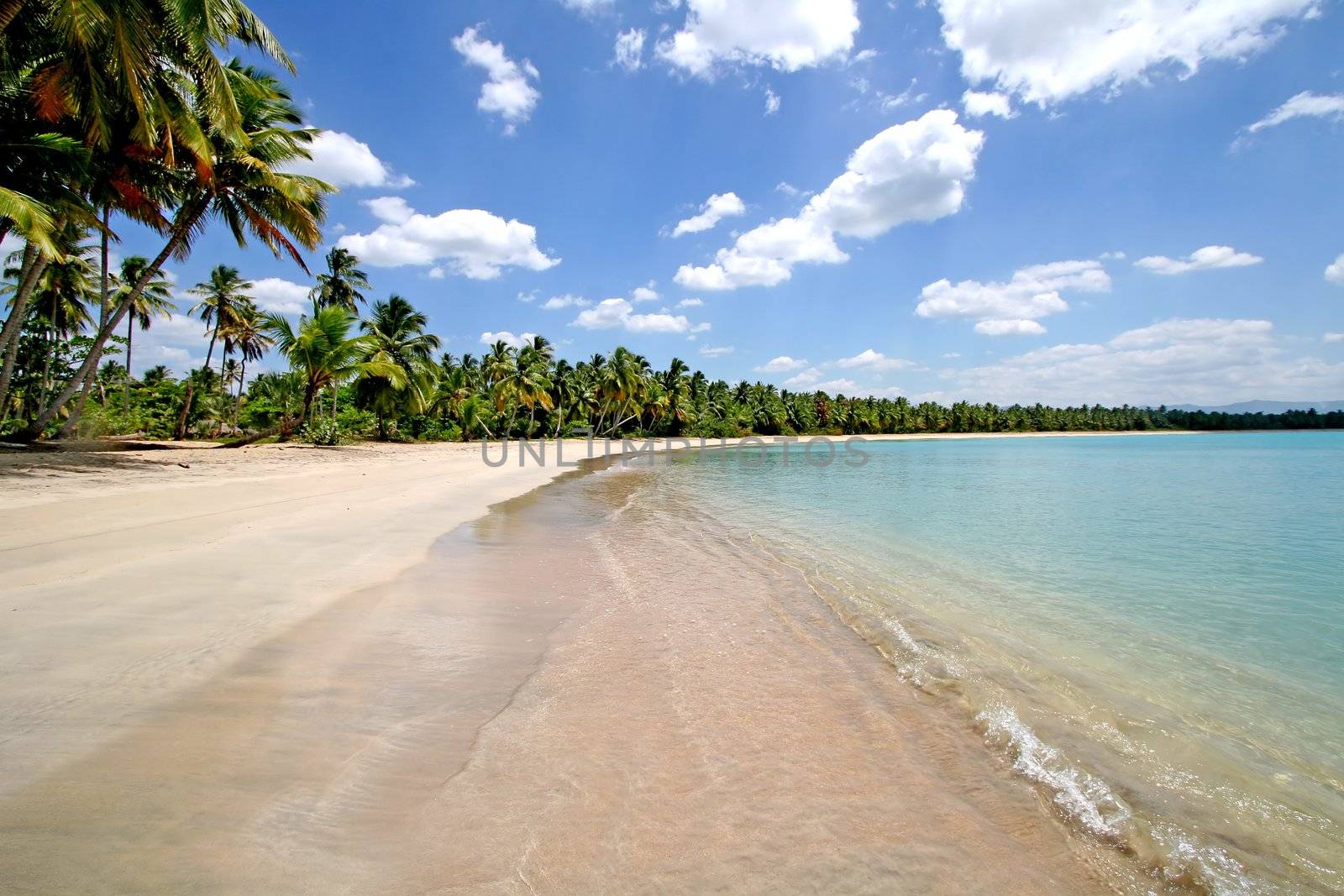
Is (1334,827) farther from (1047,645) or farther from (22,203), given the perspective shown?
(22,203)

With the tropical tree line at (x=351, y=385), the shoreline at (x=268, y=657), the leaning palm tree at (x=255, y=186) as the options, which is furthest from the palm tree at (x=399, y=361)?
the shoreline at (x=268, y=657)

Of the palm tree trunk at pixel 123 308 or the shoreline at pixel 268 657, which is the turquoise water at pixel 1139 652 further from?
the palm tree trunk at pixel 123 308

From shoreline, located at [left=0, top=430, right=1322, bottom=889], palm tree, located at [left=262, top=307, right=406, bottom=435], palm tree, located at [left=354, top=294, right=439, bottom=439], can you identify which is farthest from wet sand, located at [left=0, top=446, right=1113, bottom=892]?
palm tree, located at [left=354, top=294, right=439, bottom=439]

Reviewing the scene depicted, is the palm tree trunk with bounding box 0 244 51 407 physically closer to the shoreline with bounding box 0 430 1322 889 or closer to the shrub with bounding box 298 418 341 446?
the shoreline with bounding box 0 430 1322 889

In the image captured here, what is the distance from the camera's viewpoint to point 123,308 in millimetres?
14258

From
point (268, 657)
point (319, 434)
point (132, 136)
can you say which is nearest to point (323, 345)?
point (319, 434)

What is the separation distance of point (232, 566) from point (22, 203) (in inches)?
345

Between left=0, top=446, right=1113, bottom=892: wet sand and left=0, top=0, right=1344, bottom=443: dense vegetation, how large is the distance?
1003 centimetres

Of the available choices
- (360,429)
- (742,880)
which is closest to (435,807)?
(742,880)

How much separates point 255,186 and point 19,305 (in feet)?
21.4

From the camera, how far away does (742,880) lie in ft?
7.41

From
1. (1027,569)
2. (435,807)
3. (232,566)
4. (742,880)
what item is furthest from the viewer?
(1027,569)

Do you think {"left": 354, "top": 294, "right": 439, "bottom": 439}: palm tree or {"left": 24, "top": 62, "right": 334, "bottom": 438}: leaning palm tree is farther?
{"left": 354, "top": 294, "right": 439, "bottom": 439}: palm tree

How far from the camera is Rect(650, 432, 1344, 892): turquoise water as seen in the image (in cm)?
288
